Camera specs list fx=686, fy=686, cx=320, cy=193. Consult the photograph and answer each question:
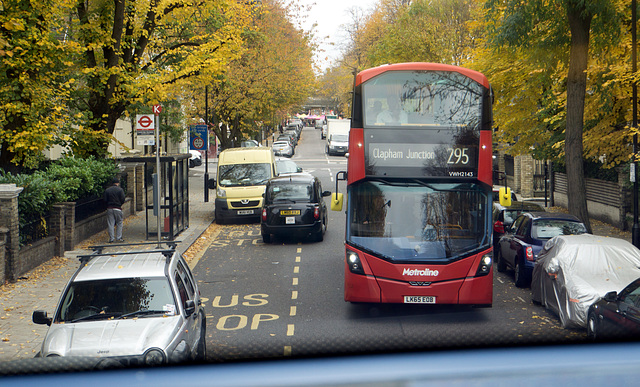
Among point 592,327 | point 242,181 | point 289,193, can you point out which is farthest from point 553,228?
point 242,181

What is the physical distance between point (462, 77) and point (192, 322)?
6.16 m

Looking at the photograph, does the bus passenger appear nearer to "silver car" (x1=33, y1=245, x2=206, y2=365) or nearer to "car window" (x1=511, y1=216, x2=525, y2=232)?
"silver car" (x1=33, y1=245, x2=206, y2=365)

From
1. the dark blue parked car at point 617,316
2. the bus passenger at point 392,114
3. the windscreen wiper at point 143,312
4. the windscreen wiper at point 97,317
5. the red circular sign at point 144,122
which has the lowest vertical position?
the dark blue parked car at point 617,316

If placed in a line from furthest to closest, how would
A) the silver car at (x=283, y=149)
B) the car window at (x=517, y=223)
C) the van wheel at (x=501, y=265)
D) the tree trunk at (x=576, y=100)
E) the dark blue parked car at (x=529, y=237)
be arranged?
the silver car at (x=283, y=149) < the tree trunk at (x=576, y=100) < the van wheel at (x=501, y=265) < the car window at (x=517, y=223) < the dark blue parked car at (x=529, y=237)

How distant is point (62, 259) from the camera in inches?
651

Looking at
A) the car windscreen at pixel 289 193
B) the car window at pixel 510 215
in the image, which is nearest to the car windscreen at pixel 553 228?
the car window at pixel 510 215

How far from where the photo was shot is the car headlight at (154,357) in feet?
21.7

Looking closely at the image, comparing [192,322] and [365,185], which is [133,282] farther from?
[365,185]

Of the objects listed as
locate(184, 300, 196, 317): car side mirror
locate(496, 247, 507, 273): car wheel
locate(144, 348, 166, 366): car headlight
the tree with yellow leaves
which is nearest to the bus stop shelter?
the tree with yellow leaves

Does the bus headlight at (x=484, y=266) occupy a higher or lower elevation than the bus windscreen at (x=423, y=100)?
lower

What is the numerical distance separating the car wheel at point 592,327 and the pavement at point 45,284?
7.46m

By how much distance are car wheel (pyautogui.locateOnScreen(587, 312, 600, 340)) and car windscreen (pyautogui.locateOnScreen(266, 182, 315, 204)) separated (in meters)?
10.9

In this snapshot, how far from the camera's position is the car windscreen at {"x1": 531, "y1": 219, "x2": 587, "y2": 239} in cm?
1438

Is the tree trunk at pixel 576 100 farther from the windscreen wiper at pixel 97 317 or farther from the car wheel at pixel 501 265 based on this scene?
the windscreen wiper at pixel 97 317
